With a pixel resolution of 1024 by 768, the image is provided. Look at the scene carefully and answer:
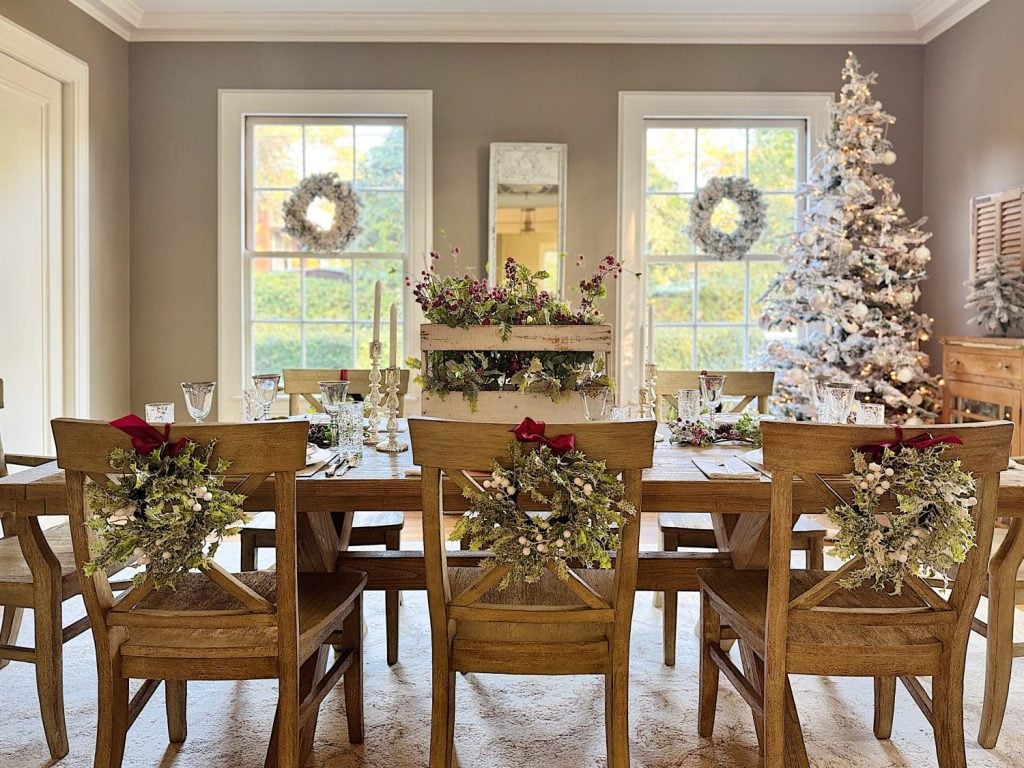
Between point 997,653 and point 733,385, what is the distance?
57.7 inches

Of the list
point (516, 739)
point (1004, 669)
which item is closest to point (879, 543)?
point (1004, 669)

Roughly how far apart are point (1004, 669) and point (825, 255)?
9.67 ft

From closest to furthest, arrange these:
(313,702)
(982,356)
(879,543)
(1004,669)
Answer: (879,543)
(313,702)
(1004,669)
(982,356)

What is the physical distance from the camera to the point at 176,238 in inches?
193

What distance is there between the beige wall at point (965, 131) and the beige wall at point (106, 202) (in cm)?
474

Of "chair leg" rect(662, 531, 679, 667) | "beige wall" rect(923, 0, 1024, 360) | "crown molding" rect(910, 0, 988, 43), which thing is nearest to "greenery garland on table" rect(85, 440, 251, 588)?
"chair leg" rect(662, 531, 679, 667)

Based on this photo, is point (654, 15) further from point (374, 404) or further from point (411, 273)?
point (374, 404)

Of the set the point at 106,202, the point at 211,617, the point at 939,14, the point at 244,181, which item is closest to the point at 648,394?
the point at 211,617

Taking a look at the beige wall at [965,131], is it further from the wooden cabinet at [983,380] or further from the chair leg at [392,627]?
the chair leg at [392,627]

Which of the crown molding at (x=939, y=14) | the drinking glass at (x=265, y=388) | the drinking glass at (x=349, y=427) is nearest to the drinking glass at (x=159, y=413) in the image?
the drinking glass at (x=265, y=388)

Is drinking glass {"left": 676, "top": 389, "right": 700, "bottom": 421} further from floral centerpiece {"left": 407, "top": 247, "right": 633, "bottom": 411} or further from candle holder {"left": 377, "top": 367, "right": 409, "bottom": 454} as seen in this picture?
candle holder {"left": 377, "top": 367, "right": 409, "bottom": 454}

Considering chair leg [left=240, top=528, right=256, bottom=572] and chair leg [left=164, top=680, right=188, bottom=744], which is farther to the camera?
chair leg [left=240, top=528, right=256, bottom=572]

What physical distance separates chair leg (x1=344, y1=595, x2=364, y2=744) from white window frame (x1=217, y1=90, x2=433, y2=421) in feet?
9.79

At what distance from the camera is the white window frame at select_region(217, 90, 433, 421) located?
483cm
